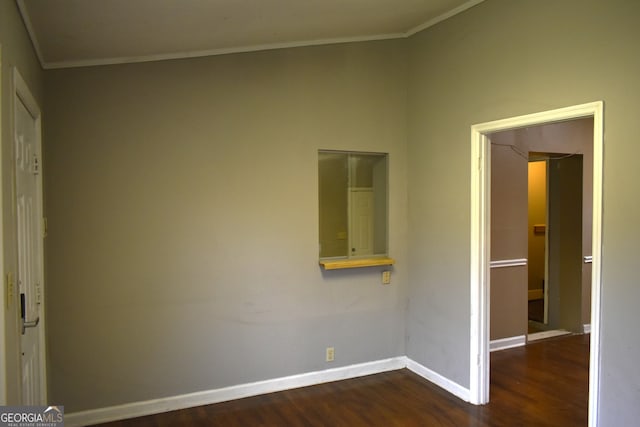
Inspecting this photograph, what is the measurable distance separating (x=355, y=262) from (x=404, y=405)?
1201mm

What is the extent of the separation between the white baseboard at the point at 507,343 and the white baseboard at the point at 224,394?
3.68 feet

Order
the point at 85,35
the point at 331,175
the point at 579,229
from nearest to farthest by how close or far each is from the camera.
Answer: the point at 85,35
the point at 331,175
the point at 579,229

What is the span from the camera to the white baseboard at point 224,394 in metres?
2.99

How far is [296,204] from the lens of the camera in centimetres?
357

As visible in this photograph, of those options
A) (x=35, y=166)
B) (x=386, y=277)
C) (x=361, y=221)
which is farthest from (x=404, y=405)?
(x=35, y=166)

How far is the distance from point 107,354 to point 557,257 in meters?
4.98

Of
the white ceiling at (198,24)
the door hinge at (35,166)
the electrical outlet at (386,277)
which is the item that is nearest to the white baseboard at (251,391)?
the electrical outlet at (386,277)

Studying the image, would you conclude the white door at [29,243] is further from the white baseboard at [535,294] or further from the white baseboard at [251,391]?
the white baseboard at [535,294]

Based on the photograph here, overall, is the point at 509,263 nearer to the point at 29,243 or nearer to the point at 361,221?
the point at 361,221

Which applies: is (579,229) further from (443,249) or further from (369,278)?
(369,278)

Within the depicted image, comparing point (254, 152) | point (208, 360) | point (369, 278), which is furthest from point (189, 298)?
point (369, 278)

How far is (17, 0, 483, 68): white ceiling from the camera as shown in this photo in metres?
2.10

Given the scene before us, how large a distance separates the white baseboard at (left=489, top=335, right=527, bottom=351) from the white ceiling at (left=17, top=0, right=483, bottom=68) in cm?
324

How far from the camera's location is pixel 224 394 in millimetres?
3354
